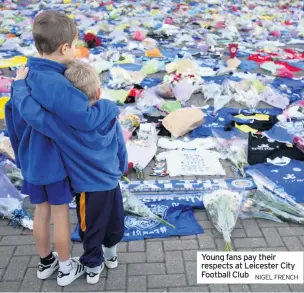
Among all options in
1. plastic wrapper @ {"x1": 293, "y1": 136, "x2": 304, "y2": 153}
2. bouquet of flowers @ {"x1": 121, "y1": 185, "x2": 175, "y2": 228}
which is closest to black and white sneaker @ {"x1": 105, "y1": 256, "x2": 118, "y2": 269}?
bouquet of flowers @ {"x1": 121, "y1": 185, "x2": 175, "y2": 228}

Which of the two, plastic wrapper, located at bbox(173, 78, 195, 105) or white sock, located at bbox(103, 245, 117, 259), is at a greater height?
white sock, located at bbox(103, 245, 117, 259)

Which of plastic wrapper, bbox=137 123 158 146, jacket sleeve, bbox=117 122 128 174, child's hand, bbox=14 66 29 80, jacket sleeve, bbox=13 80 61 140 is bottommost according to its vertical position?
plastic wrapper, bbox=137 123 158 146

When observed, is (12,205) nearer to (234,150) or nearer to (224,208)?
(224,208)

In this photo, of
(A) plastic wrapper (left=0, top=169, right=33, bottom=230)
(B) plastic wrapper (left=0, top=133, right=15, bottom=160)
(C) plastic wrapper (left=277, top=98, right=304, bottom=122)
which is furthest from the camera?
(C) plastic wrapper (left=277, top=98, right=304, bottom=122)

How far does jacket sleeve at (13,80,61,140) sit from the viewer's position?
6.53ft

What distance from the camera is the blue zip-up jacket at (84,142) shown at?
2.01m

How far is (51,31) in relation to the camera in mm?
2002

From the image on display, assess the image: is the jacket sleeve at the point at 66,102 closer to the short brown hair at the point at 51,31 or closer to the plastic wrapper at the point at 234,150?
the short brown hair at the point at 51,31

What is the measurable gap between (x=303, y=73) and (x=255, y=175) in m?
4.07

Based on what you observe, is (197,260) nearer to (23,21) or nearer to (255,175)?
(255,175)

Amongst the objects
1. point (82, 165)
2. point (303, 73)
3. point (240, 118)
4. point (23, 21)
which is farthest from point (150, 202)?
point (23, 21)

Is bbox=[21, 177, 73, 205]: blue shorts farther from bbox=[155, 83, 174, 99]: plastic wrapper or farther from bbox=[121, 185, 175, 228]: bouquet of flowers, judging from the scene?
bbox=[155, 83, 174, 99]: plastic wrapper

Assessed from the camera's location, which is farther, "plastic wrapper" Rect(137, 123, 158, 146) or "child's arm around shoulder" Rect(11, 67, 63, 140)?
"plastic wrapper" Rect(137, 123, 158, 146)

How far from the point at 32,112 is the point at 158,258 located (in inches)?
58.4
